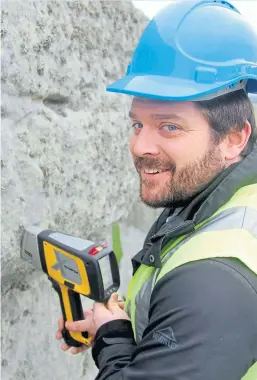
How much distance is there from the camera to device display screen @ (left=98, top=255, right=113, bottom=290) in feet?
4.65

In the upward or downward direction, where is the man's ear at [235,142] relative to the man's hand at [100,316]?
upward

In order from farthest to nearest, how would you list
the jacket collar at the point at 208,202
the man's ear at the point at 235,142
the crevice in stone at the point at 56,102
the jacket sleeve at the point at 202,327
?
1. the crevice in stone at the point at 56,102
2. the man's ear at the point at 235,142
3. the jacket collar at the point at 208,202
4. the jacket sleeve at the point at 202,327

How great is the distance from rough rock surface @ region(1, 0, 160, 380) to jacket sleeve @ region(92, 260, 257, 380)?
820 mm

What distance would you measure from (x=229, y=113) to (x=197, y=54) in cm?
17

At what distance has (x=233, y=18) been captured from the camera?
114 cm

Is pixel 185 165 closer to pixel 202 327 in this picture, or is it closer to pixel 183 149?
pixel 183 149

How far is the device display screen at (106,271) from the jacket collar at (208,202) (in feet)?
1.10

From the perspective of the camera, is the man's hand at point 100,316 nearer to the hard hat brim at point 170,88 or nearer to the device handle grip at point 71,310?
the device handle grip at point 71,310

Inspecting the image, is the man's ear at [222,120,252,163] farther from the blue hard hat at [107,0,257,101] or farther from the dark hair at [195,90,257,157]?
the blue hard hat at [107,0,257,101]

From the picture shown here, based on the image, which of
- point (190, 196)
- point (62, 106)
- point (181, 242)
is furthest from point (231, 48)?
point (62, 106)

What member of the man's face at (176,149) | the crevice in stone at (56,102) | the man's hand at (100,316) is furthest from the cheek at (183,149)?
the crevice in stone at (56,102)

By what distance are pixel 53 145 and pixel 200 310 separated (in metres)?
1.08

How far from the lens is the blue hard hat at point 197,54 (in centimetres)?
112

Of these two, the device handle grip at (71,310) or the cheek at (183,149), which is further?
the device handle grip at (71,310)
